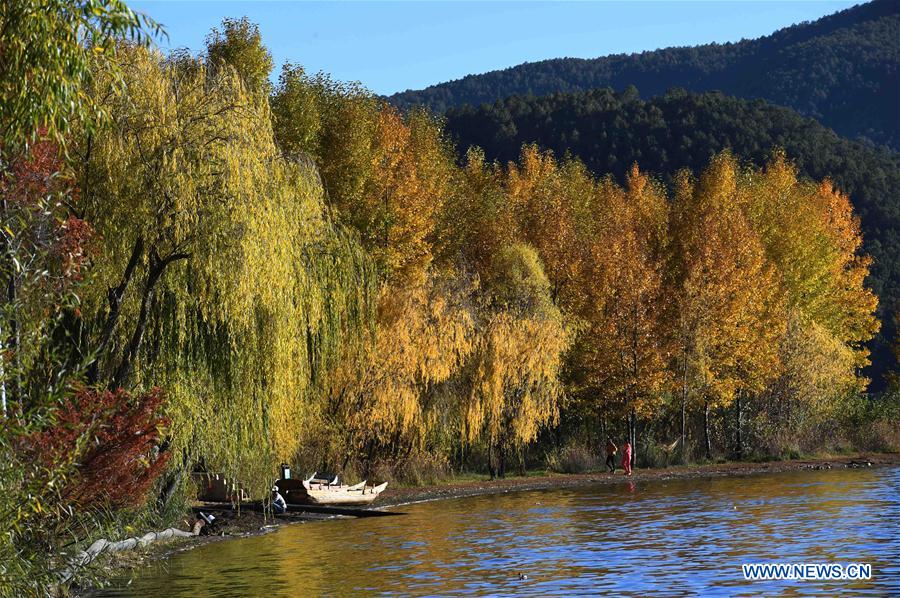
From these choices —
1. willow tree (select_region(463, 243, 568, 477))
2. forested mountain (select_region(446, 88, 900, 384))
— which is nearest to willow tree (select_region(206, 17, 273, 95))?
willow tree (select_region(463, 243, 568, 477))

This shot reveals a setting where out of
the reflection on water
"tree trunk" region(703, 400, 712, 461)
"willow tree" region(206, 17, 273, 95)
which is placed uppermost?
"willow tree" region(206, 17, 273, 95)

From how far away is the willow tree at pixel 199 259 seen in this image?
26.7 meters

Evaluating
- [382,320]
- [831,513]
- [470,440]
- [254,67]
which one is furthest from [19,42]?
[254,67]

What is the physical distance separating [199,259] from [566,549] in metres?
11.5

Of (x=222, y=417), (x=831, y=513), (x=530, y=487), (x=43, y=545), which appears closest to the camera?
(x=43, y=545)

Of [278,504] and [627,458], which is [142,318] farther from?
[627,458]

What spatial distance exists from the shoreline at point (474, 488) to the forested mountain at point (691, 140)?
188 ft

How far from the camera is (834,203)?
7756 centimetres

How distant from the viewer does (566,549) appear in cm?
2964

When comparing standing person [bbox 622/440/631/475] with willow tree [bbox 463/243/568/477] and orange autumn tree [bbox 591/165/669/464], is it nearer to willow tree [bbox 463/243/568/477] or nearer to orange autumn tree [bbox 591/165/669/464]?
willow tree [bbox 463/243/568/477]

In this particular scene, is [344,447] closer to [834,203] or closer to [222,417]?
[222,417]

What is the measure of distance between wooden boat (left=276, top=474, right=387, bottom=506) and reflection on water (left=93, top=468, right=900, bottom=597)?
71.3 inches

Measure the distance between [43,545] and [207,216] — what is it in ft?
30.5

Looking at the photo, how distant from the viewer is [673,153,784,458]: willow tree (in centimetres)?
6009
